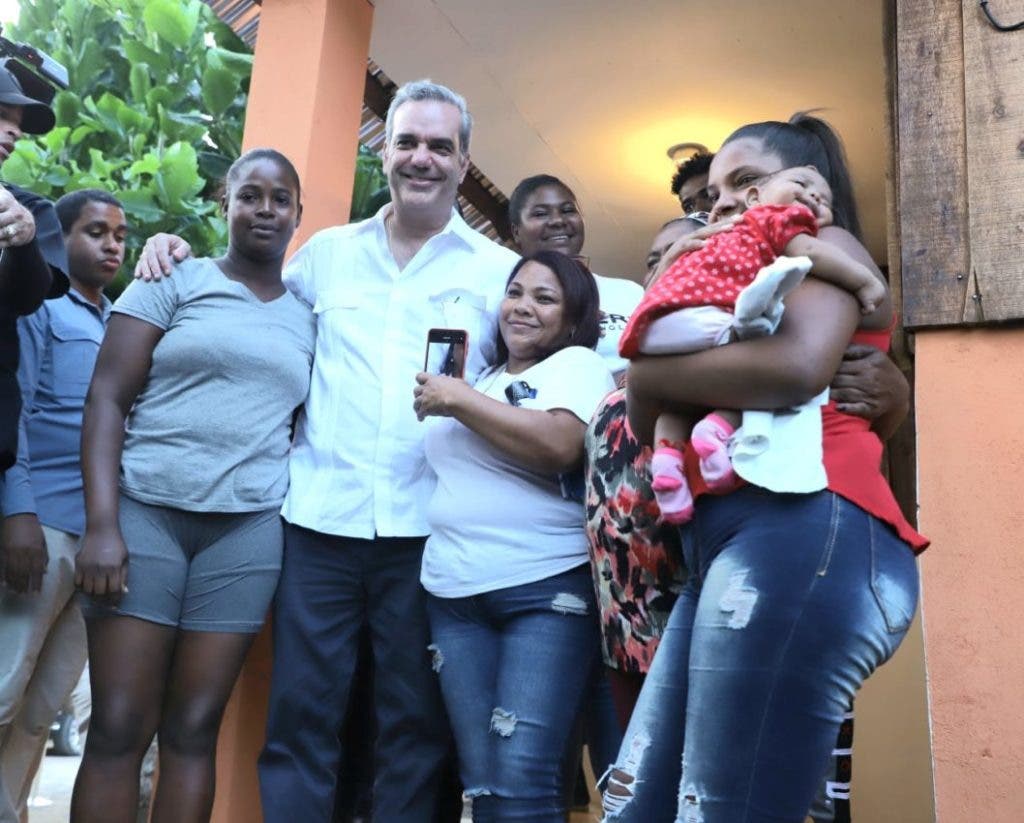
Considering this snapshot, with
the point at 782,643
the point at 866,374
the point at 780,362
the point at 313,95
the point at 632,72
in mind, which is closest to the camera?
the point at 782,643

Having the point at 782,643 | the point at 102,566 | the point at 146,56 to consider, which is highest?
the point at 146,56

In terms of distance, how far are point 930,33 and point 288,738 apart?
2.53m

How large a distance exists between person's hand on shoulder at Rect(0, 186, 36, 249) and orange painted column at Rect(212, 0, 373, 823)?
4.82ft

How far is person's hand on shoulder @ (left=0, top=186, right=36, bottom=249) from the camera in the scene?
2445 mm

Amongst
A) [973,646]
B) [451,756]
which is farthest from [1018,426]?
[451,756]

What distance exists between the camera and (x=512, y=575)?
2.47 metres

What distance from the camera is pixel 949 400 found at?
9.14 feet

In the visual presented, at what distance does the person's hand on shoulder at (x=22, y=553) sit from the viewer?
2850 mm

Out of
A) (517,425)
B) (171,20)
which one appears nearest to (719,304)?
(517,425)

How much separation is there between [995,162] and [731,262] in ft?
4.65

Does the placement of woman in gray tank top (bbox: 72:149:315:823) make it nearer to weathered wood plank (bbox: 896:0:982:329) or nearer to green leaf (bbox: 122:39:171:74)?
weathered wood plank (bbox: 896:0:982:329)

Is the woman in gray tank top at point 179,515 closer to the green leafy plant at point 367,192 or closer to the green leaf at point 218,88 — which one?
the green leafy plant at point 367,192

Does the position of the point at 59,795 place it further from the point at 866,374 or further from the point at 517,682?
the point at 866,374

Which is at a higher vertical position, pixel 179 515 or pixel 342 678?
pixel 179 515
